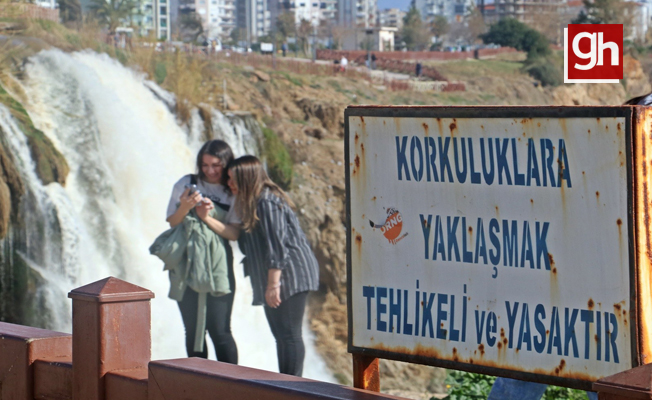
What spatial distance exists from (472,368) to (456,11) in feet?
535

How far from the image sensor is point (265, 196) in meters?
6.48

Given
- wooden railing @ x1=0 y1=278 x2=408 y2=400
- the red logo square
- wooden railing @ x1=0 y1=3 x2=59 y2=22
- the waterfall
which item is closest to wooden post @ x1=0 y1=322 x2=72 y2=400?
wooden railing @ x1=0 y1=278 x2=408 y2=400

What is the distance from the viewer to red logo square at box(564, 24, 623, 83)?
8.66 ft

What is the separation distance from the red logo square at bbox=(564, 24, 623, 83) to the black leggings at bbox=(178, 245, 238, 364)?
4504 millimetres

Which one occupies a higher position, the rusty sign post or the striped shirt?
the rusty sign post

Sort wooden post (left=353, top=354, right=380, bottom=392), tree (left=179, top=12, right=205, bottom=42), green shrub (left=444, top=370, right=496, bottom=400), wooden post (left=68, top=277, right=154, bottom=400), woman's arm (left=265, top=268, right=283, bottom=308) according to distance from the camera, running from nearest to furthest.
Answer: wooden post (left=353, top=354, right=380, bottom=392), wooden post (left=68, top=277, right=154, bottom=400), green shrub (left=444, top=370, right=496, bottom=400), woman's arm (left=265, top=268, right=283, bottom=308), tree (left=179, top=12, right=205, bottom=42)

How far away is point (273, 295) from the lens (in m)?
6.27

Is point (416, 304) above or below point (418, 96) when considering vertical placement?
below

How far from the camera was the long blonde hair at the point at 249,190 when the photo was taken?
6.53 m

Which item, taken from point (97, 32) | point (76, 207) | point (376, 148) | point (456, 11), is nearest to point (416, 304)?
point (376, 148)

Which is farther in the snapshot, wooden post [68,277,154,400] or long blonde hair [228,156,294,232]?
long blonde hair [228,156,294,232]

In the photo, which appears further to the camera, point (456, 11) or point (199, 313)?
point (456, 11)

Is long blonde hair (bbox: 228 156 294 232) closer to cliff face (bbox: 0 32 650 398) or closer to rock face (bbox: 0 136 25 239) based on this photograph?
cliff face (bbox: 0 32 650 398)

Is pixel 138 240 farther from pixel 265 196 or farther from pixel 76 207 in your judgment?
pixel 265 196
